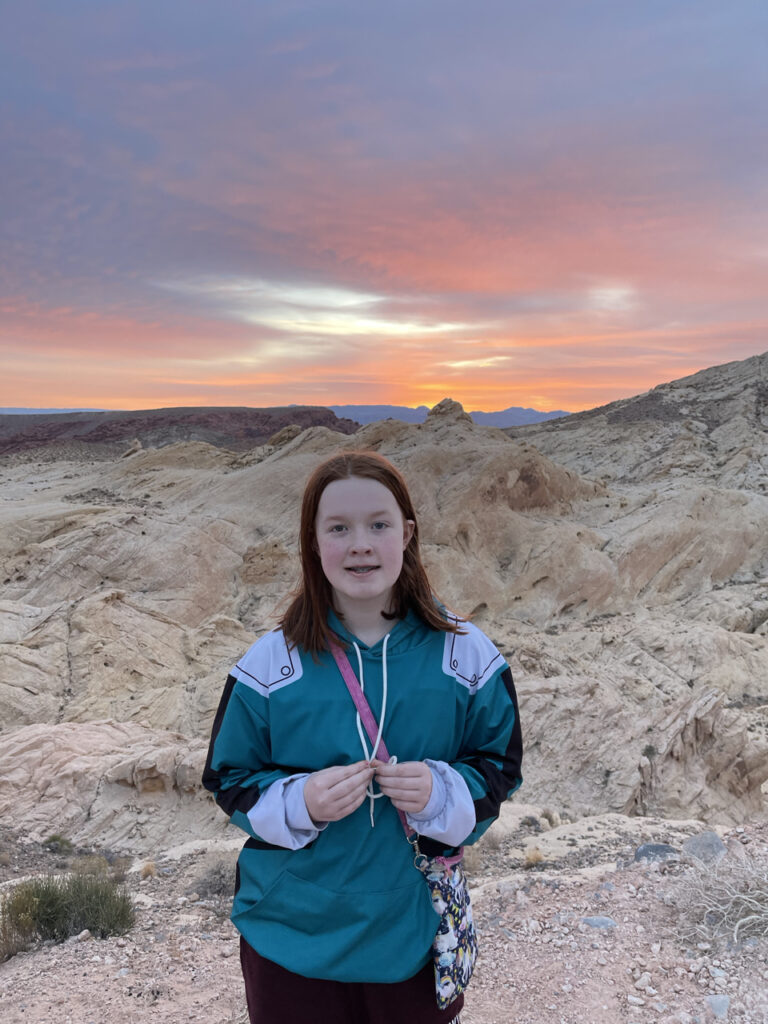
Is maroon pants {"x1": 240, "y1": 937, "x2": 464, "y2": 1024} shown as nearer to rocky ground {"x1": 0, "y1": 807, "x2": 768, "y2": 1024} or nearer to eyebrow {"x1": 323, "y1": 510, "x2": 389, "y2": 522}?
eyebrow {"x1": 323, "y1": 510, "x2": 389, "y2": 522}

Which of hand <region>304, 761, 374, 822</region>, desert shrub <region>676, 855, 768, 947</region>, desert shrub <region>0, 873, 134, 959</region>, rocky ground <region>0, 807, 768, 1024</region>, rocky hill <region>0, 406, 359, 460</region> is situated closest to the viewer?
hand <region>304, 761, 374, 822</region>

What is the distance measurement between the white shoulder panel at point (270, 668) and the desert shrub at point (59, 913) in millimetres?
3615

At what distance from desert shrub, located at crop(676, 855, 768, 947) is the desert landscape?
0.10 ft

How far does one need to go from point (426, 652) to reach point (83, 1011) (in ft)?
10.2

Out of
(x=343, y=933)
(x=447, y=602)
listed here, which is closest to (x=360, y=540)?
(x=343, y=933)

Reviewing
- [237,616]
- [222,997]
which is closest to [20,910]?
[222,997]

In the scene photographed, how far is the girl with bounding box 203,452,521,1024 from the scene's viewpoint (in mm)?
1896

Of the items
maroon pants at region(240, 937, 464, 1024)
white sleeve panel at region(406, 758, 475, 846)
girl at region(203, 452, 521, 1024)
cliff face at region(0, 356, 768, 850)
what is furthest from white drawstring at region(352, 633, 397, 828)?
cliff face at region(0, 356, 768, 850)

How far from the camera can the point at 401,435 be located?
20.0 m

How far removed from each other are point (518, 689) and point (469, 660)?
27.7ft

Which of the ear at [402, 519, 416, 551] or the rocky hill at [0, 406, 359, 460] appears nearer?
the ear at [402, 519, 416, 551]

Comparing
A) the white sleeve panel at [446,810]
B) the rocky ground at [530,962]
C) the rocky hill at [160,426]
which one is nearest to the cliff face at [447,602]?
the rocky ground at [530,962]

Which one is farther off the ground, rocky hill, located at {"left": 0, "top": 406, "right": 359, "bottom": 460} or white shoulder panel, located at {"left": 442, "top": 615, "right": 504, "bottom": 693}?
rocky hill, located at {"left": 0, "top": 406, "right": 359, "bottom": 460}

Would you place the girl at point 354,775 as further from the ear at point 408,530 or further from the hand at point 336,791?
the ear at point 408,530
